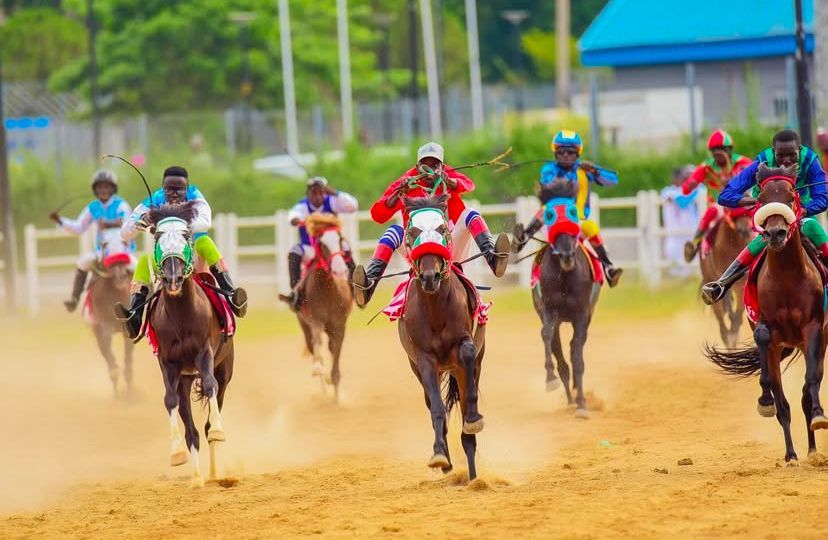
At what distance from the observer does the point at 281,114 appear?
43.8 meters

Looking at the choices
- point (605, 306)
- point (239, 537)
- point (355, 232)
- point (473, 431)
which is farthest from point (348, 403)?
point (355, 232)

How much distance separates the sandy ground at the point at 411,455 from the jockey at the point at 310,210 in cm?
134

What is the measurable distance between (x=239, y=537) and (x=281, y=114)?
35012 millimetres

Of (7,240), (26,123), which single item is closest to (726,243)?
(7,240)

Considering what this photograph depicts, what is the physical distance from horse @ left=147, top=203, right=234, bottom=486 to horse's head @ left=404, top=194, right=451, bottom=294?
1891 mm

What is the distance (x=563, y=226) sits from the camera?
14.6 meters

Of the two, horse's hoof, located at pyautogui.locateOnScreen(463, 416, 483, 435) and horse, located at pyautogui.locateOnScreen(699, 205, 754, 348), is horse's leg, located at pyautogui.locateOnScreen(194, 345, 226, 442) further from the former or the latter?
horse, located at pyautogui.locateOnScreen(699, 205, 754, 348)

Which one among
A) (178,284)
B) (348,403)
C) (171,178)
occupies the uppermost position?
(171,178)

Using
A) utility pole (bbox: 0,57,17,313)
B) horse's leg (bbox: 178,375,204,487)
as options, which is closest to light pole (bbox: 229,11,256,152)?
utility pole (bbox: 0,57,17,313)

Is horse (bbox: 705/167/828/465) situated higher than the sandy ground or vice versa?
horse (bbox: 705/167/828/465)

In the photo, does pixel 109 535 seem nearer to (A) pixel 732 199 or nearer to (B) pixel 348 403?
(A) pixel 732 199

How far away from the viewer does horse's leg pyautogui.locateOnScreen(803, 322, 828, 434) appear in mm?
10680

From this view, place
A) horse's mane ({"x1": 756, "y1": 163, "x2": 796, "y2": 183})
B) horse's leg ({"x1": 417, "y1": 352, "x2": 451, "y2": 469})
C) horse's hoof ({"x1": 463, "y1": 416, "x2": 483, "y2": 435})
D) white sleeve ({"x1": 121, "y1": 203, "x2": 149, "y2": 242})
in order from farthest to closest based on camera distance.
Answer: white sleeve ({"x1": 121, "y1": 203, "x2": 149, "y2": 242}) → horse's mane ({"x1": 756, "y1": 163, "x2": 796, "y2": 183}) → horse's hoof ({"x1": 463, "y1": 416, "x2": 483, "y2": 435}) → horse's leg ({"x1": 417, "y1": 352, "x2": 451, "y2": 469})

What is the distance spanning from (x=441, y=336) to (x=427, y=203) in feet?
3.14
